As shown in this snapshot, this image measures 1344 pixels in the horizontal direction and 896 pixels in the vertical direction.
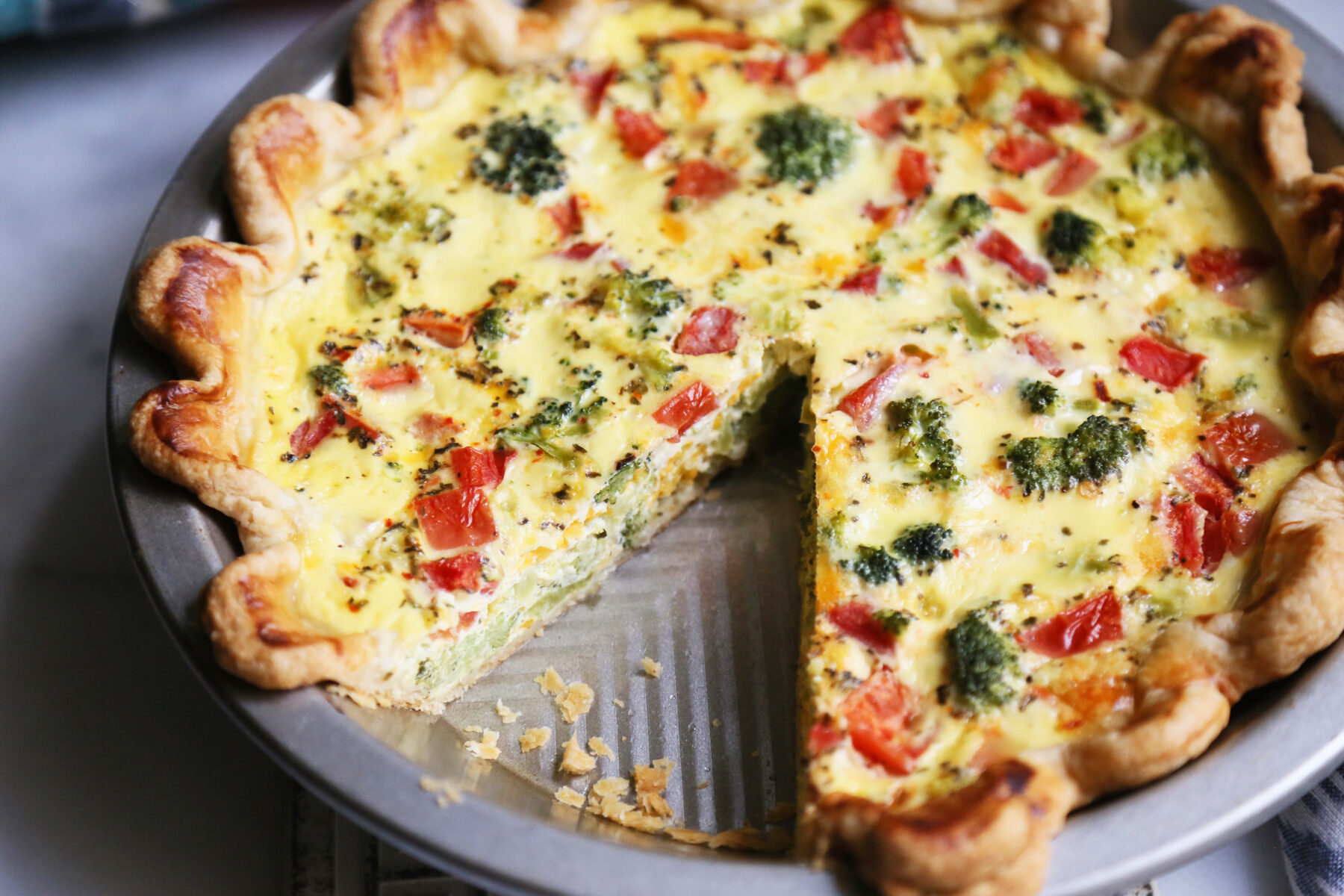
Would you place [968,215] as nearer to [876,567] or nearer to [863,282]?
[863,282]

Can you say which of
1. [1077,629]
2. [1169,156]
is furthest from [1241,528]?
[1169,156]

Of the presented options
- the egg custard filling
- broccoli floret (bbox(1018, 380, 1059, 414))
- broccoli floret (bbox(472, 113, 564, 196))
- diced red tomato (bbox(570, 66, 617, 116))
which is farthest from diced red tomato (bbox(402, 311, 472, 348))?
broccoli floret (bbox(1018, 380, 1059, 414))

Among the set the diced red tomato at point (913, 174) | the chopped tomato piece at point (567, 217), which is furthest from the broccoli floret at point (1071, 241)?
the chopped tomato piece at point (567, 217)

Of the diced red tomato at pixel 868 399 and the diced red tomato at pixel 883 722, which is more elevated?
the diced red tomato at pixel 868 399

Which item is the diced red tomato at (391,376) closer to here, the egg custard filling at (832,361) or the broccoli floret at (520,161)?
the egg custard filling at (832,361)

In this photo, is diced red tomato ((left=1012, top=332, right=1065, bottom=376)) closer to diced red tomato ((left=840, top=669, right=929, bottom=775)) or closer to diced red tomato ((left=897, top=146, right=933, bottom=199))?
diced red tomato ((left=897, top=146, right=933, bottom=199))

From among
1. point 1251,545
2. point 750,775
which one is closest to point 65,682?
point 750,775

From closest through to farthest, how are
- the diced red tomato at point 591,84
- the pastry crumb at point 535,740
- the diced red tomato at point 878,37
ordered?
the pastry crumb at point 535,740 < the diced red tomato at point 591,84 < the diced red tomato at point 878,37

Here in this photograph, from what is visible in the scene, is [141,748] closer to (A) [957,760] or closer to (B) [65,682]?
(B) [65,682]
